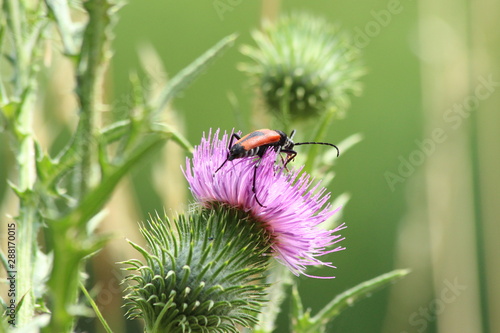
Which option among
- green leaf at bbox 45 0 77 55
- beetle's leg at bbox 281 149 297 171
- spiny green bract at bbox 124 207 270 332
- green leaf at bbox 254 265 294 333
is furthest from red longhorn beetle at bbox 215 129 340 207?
green leaf at bbox 45 0 77 55

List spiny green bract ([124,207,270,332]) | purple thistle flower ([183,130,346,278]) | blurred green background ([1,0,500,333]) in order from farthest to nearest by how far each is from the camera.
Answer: blurred green background ([1,0,500,333])
purple thistle flower ([183,130,346,278])
spiny green bract ([124,207,270,332])

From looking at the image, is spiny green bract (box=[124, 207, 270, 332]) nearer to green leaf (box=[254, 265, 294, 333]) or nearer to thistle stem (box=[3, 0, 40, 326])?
green leaf (box=[254, 265, 294, 333])

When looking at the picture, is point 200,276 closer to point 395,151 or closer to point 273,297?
point 273,297

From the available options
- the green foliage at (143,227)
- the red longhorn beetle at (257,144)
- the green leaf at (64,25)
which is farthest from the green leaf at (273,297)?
the green leaf at (64,25)

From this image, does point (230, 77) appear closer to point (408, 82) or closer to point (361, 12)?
point (361, 12)

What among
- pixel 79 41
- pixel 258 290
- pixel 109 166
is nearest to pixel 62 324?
pixel 109 166
